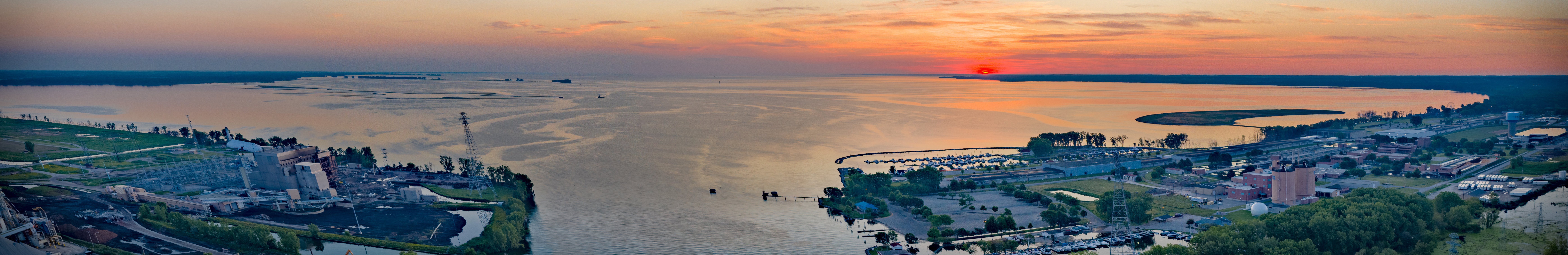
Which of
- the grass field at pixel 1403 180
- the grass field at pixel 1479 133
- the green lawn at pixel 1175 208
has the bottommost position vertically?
the green lawn at pixel 1175 208

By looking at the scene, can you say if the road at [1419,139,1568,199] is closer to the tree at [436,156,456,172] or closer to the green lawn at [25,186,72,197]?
the tree at [436,156,456,172]

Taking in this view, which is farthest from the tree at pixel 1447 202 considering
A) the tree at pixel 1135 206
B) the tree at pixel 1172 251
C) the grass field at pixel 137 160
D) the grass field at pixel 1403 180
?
the grass field at pixel 137 160

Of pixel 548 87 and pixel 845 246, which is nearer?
pixel 845 246

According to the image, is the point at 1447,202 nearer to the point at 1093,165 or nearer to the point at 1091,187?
the point at 1091,187

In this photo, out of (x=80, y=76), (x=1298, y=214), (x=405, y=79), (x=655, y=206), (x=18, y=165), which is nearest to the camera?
(x=1298, y=214)

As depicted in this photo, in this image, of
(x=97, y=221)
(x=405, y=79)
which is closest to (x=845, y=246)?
(x=97, y=221)

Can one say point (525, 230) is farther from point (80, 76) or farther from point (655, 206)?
point (80, 76)

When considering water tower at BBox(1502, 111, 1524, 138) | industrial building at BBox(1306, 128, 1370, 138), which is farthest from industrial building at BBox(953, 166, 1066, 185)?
water tower at BBox(1502, 111, 1524, 138)

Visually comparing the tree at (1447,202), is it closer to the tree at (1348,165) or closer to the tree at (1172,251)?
the tree at (1172,251)
